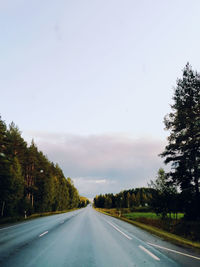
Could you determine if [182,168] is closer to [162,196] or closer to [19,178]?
[162,196]

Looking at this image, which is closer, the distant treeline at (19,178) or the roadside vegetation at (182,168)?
the roadside vegetation at (182,168)

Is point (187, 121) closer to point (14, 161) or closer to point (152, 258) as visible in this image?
point (152, 258)

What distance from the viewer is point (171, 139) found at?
22.1 m

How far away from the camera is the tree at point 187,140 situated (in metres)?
19.3

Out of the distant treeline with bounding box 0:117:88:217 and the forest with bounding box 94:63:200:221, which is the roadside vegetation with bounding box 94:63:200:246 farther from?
the distant treeline with bounding box 0:117:88:217

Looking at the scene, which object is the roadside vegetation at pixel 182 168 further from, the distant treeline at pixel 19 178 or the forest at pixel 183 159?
the distant treeline at pixel 19 178

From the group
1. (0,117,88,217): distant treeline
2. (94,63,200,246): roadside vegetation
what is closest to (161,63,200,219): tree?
(94,63,200,246): roadside vegetation

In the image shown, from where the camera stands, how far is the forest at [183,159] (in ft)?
62.7

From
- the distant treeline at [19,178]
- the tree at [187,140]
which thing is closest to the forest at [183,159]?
the tree at [187,140]

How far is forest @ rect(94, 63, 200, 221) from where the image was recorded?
1911 centimetres

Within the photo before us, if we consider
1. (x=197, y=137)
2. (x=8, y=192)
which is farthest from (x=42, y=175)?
(x=197, y=137)

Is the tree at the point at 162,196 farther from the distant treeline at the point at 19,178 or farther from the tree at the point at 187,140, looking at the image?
the distant treeline at the point at 19,178

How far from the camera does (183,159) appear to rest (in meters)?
20.4

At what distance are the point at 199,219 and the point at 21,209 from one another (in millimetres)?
28532
